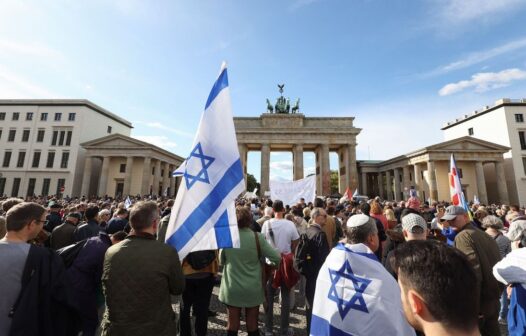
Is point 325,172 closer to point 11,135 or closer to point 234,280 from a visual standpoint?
point 234,280

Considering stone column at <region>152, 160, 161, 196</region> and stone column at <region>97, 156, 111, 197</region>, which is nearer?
stone column at <region>97, 156, 111, 197</region>

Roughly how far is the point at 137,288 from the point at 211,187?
48.2 inches

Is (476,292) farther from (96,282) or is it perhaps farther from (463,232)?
(96,282)

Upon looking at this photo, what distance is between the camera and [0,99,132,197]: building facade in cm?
4162

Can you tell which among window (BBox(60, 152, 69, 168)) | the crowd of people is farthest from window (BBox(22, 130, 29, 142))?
the crowd of people

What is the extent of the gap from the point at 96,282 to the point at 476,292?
3.46 metres

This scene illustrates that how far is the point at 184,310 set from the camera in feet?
12.9

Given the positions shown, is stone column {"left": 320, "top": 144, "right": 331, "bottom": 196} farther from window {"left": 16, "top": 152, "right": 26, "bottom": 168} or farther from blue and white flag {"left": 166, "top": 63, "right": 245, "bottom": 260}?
window {"left": 16, "top": 152, "right": 26, "bottom": 168}

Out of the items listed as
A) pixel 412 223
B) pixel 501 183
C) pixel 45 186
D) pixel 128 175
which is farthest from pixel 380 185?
pixel 45 186

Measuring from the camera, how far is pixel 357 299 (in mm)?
1954

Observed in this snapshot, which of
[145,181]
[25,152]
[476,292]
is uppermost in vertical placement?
[25,152]

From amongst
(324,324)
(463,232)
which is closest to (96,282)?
(324,324)

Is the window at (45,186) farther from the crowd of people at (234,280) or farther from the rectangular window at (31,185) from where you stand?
the crowd of people at (234,280)

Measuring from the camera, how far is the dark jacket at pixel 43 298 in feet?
7.36
